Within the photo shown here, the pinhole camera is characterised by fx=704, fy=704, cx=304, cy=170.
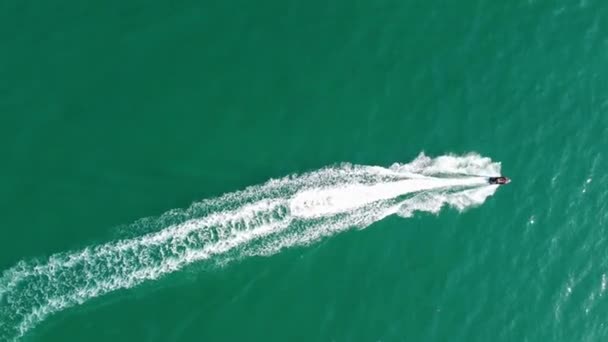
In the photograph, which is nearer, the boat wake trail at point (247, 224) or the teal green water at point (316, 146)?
the boat wake trail at point (247, 224)

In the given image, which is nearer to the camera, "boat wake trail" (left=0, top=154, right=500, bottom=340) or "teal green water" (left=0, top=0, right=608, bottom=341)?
"boat wake trail" (left=0, top=154, right=500, bottom=340)

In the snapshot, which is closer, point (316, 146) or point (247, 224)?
point (247, 224)

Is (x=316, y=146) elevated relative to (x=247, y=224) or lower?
elevated

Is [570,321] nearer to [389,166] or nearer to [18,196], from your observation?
[389,166]
